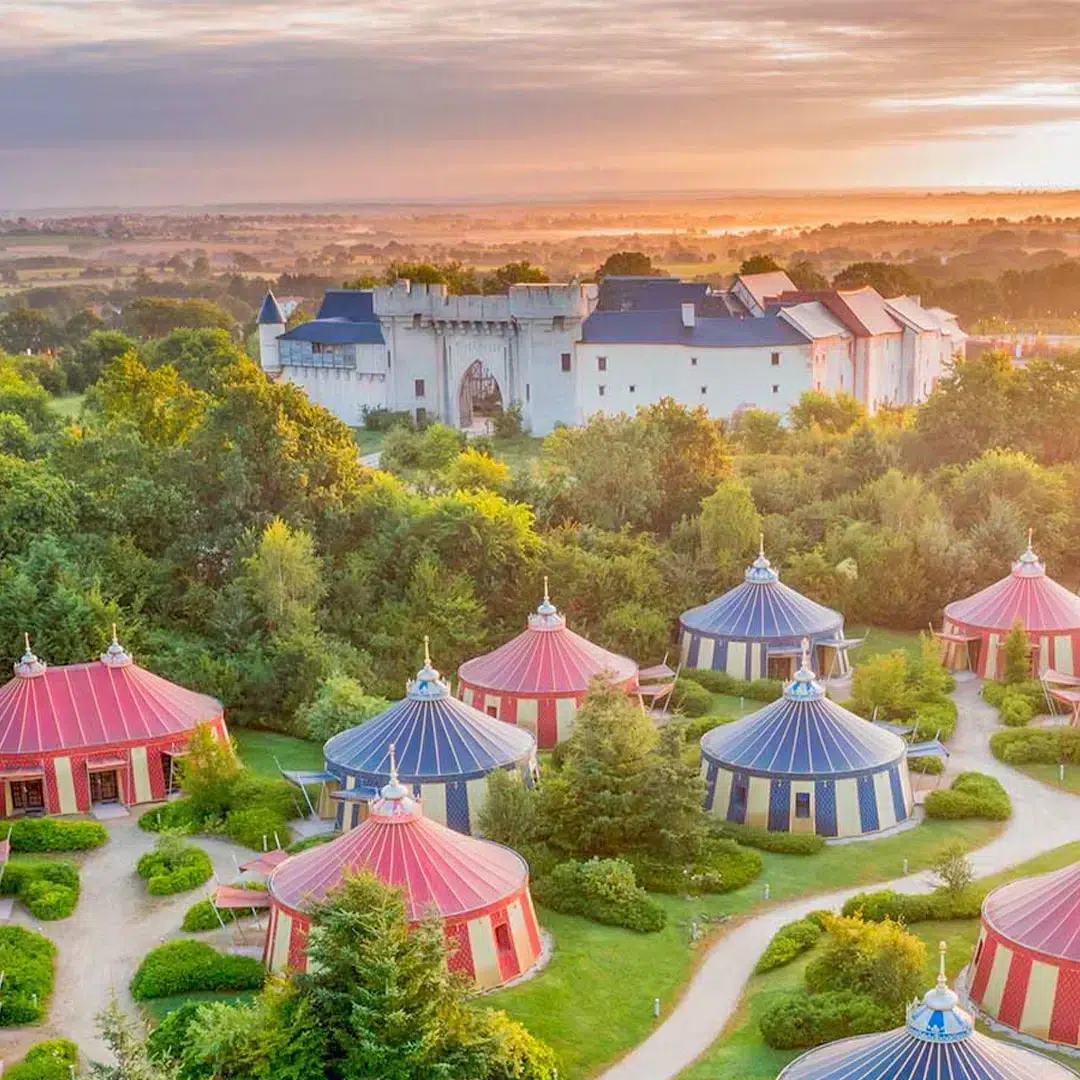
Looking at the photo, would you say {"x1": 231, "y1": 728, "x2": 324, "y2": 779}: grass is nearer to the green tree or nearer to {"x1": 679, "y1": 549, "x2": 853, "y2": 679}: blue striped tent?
{"x1": 679, "y1": 549, "x2": 853, "y2": 679}: blue striped tent

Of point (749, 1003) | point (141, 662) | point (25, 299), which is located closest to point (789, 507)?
point (141, 662)

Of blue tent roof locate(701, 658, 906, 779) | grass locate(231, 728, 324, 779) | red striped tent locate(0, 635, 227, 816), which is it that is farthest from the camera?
grass locate(231, 728, 324, 779)

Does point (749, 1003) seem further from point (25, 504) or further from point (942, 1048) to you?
point (25, 504)

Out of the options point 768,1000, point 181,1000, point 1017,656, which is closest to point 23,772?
point 181,1000

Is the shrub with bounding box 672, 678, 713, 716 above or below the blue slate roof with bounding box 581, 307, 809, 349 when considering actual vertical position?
below

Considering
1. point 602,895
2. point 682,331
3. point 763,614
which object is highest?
point 682,331

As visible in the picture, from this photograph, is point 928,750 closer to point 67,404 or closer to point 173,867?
point 173,867

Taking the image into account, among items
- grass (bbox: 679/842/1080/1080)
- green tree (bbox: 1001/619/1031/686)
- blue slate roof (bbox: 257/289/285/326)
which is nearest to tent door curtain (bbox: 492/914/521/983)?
grass (bbox: 679/842/1080/1080)
